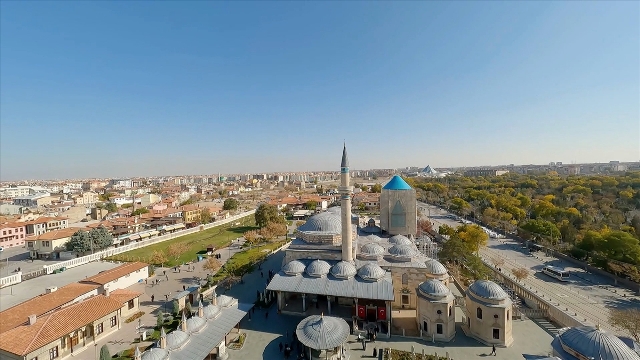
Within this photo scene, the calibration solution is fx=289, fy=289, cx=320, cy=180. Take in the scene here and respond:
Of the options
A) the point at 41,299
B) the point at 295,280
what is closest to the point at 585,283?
the point at 295,280

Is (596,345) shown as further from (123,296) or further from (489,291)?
(123,296)

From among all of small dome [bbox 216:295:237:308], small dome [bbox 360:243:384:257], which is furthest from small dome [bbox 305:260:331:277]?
small dome [bbox 216:295:237:308]

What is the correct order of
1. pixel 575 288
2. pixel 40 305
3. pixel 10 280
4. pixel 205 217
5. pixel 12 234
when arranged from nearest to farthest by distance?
pixel 40 305 < pixel 575 288 < pixel 10 280 < pixel 12 234 < pixel 205 217

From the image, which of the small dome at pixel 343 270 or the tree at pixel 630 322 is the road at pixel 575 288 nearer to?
the tree at pixel 630 322

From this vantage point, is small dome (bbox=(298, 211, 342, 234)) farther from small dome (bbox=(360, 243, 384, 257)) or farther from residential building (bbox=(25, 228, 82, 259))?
residential building (bbox=(25, 228, 82, 259))

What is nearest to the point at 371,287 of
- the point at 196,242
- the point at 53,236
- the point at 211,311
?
the point at 211,311

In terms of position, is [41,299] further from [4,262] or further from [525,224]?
[525,224]
